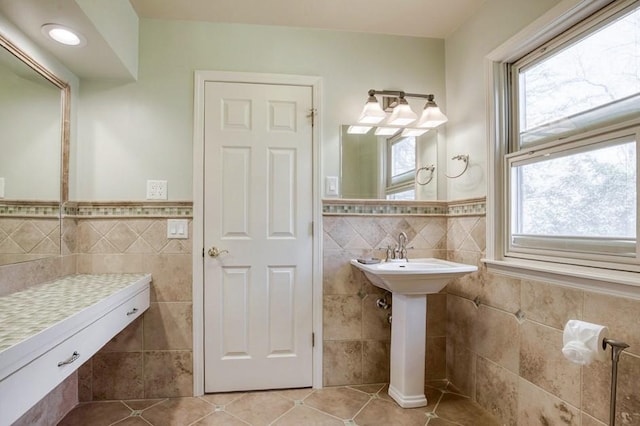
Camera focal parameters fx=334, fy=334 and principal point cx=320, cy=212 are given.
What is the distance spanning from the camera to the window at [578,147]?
4.29ft

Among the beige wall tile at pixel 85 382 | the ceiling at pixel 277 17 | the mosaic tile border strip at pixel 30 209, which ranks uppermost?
the ceiling at pixel 277 17

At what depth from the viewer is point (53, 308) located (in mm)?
1275

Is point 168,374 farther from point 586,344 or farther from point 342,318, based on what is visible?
point 586,344

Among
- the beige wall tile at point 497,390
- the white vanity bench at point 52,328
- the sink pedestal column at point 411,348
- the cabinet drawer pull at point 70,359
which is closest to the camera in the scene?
the white vanity bench at point 52,328

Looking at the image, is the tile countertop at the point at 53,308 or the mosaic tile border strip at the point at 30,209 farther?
the mosaic tile border strip at the point at 30,209

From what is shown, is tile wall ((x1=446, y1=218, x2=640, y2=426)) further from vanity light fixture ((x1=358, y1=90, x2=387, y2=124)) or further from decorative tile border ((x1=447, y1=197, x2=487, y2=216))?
Result: vanity light fixture ((x1=358, y1=90, x2=387, y2=124))

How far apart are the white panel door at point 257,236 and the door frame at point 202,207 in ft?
0.11

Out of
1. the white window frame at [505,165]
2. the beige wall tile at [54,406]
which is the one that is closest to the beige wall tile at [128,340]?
the beige wall tile at [54,406]

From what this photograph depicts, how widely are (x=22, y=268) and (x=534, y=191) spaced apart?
8.41 feet

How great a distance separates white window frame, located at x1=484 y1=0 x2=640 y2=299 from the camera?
4.36 feet

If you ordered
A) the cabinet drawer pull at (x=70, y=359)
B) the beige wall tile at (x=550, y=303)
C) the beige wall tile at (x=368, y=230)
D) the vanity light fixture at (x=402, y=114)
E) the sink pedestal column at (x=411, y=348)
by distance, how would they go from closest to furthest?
the cabinet drawer pull at (x=70, y=359)
the beige wall tile at (x=550, y=303)
the sink pedestal column at (x=411, y=348)
the vanity light fixture at (x=402, y=114)
the beige wall tile at (x=368, y=230)

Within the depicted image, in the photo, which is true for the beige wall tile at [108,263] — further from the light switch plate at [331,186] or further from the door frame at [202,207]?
the light switch plate at [331,186]

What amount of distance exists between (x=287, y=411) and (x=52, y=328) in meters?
1.33

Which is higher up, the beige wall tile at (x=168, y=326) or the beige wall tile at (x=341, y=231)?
the beige wall tile at (x=341, y=231)
